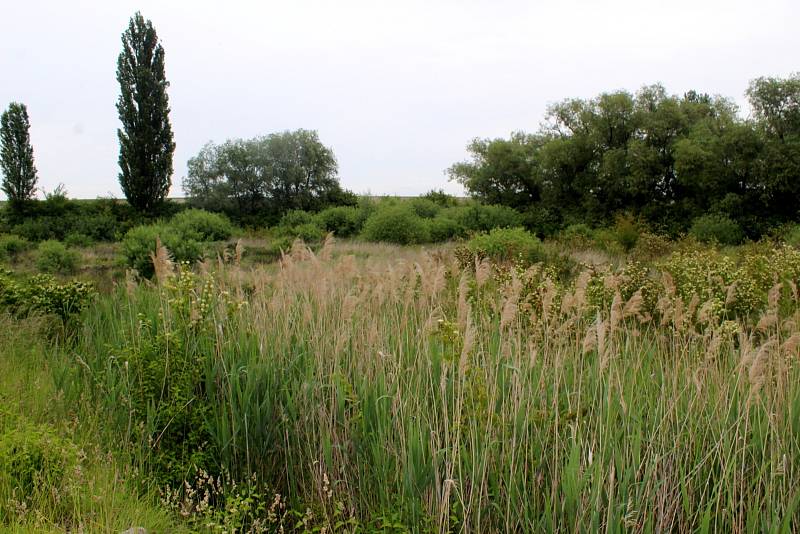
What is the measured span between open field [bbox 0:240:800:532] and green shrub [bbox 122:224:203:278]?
8710mm

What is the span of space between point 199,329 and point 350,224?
25.9 metres

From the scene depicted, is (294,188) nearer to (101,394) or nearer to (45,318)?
(45,318)

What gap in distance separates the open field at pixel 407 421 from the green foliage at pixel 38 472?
3 centimetres

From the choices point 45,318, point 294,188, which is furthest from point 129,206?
point 45,318

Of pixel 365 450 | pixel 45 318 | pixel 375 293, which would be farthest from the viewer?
pixel 45 318

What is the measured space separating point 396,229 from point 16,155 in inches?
777

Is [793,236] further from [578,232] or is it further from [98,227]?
[98,227]

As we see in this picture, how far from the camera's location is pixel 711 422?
3.09 metres

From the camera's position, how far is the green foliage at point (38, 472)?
323 centimetres

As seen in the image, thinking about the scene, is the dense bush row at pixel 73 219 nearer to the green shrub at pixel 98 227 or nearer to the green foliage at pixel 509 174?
the green shrub at pixel 98 227

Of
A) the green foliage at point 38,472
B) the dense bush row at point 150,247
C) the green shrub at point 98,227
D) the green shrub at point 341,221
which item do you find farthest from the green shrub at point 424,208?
the green foliage at point 38,472

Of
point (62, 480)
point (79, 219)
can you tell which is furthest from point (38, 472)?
point (79, 219)

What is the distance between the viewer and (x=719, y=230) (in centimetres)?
2447

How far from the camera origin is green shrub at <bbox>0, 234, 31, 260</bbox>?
22547 mm
